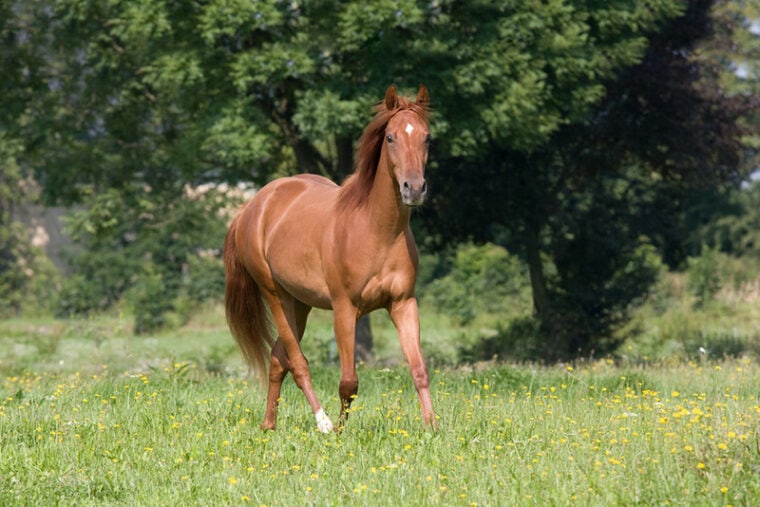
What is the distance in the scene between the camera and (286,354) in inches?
394

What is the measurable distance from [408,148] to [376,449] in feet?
6.94

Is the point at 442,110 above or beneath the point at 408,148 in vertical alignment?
beneath

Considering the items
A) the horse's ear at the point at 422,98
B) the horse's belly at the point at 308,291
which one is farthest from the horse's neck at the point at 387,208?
the horse's belly at the point at 308,291

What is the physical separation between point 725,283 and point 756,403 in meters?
22.7

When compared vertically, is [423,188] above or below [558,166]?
above

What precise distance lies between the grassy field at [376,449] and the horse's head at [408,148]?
166cm

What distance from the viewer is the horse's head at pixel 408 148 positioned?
7.91 metres

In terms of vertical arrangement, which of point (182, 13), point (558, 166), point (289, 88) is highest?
point (182, 13)

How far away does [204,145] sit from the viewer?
698 inches

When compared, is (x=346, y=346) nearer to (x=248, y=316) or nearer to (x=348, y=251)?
(x=348, y=251)

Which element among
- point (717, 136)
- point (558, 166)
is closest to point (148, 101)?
point (558, 166)

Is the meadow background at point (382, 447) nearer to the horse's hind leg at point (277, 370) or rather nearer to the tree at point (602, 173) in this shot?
the horse's hind leg at point (277, 370)

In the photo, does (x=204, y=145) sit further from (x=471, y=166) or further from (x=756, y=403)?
(x=756, y=403)

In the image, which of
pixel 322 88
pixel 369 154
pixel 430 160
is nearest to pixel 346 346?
pixel 369 154
